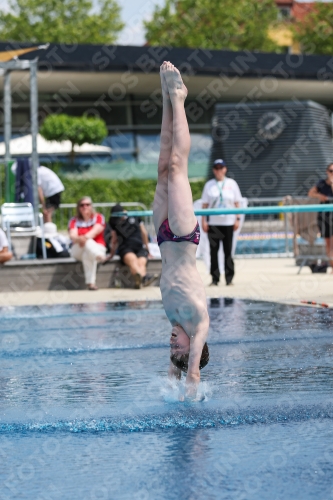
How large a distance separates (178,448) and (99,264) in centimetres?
985

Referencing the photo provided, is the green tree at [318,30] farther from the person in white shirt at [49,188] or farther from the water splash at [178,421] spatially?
the water splash at [178,421]

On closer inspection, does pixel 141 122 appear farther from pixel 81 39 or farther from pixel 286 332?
pixel 81 39

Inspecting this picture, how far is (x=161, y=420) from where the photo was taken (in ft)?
14.8

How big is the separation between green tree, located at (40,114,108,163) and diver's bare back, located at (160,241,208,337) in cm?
2541

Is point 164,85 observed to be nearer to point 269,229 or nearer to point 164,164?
point 164,164

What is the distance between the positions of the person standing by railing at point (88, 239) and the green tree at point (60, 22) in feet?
177

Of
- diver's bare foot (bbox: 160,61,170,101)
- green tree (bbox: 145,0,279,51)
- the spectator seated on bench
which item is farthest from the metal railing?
green tree (bbox: 145,0,279,51)

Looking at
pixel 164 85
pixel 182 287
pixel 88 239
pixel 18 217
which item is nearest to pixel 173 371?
pixel 182 287

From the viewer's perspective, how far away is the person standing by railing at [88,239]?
13.4m

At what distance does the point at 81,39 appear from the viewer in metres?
68.9

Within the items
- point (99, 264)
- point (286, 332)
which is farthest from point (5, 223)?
point (286, 332)

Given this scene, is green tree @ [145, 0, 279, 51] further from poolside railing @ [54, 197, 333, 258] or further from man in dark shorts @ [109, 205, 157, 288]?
man in dark shorts @ [109, 205, 157, 288]

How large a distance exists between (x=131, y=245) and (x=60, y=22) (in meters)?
57.6

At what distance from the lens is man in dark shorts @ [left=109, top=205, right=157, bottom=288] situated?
1359 centimetres
